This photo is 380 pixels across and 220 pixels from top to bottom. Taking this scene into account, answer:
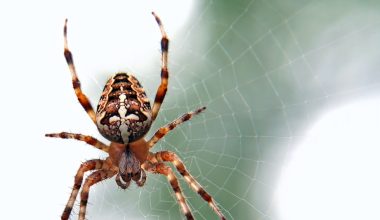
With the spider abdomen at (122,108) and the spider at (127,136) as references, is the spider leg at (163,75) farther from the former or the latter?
the spider abdomen at (122,108)

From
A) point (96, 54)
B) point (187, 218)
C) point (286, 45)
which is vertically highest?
point (286, 45)

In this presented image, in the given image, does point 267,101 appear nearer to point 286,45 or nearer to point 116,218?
point 286,45

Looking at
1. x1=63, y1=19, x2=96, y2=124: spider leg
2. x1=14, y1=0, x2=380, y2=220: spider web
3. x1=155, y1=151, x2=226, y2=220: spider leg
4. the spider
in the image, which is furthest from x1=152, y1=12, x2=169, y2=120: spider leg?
x1=14, y1=0, x2=380, y2=220: spider web

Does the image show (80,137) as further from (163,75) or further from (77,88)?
(163,75)

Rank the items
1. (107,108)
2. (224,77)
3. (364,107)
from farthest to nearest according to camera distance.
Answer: (224,77)
(364,107)
(107,108)

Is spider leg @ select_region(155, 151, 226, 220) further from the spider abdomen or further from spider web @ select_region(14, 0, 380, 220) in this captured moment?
spider web @ select_region(14, 0, 380, 220)

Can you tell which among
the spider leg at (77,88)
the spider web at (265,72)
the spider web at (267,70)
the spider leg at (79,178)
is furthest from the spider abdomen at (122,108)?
the spider web at (267,70)

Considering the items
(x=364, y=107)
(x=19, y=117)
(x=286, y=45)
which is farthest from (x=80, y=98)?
(x=286, y=45)
